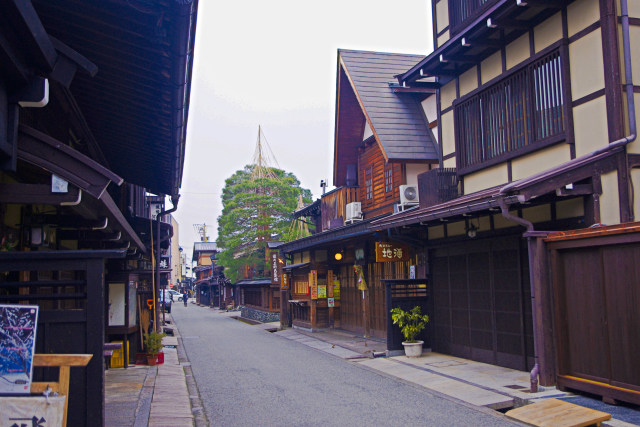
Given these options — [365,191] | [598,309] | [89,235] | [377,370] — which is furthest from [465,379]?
[365,191]

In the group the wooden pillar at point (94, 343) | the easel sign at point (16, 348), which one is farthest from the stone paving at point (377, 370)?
the easel sign at point (16, 348)

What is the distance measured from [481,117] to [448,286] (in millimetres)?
4424

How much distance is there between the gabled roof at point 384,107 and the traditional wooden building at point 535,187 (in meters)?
3.20

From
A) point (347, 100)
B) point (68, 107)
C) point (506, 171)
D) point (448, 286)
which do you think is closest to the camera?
point (68, 107)

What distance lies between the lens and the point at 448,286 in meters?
15.0

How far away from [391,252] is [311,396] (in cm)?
665

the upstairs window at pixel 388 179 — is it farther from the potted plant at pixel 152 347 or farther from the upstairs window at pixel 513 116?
the potted plant at pixel 152 347

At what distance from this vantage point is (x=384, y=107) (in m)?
20.5

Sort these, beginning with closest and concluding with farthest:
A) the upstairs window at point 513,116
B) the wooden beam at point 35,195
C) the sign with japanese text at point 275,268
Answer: the wooden beam at point 35,195 < the upstairs window at point 513,116 < the sign with japanese text at point 275,268

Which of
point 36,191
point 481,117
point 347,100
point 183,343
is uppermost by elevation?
point 347,100

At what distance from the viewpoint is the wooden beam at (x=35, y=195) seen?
5500mm

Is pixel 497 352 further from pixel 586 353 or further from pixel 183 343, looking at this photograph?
pixel 183 343

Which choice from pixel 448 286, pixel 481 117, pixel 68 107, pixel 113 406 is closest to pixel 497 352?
pixel 448 286

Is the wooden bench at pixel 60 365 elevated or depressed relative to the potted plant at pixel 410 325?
elevated
